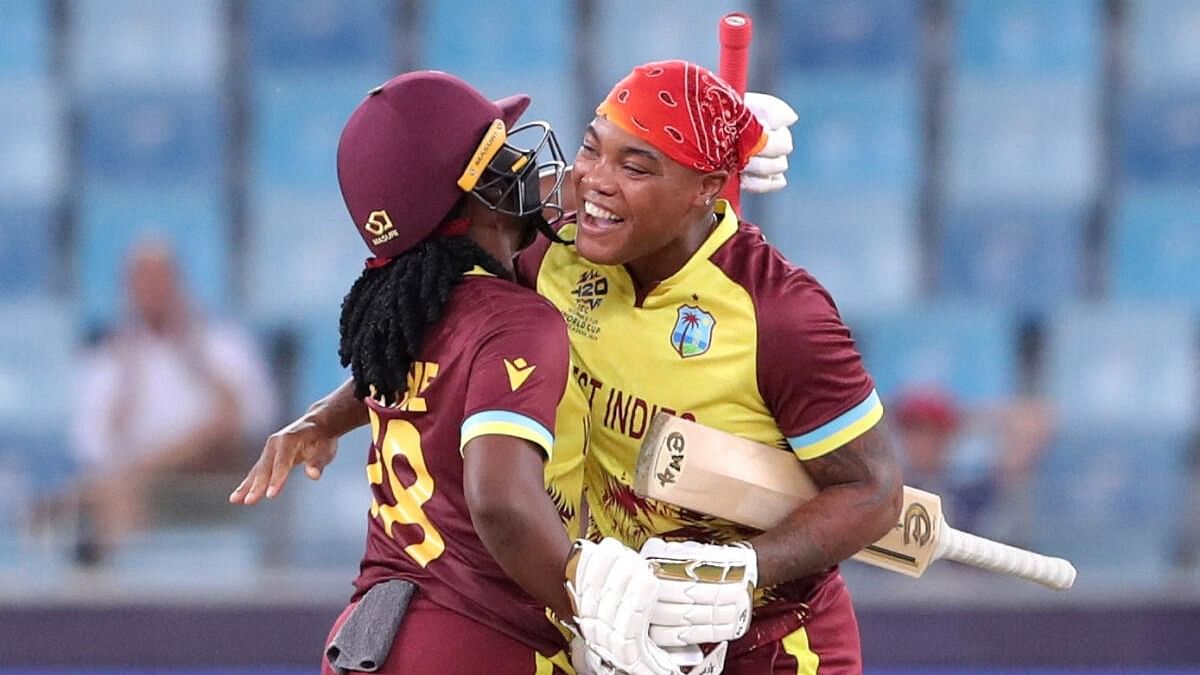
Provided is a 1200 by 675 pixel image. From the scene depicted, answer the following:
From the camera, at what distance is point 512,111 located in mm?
2697

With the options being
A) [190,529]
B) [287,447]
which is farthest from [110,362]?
[287,447]

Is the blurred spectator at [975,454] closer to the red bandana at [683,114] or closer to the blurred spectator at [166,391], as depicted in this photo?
the blurred spectator at [166,391]

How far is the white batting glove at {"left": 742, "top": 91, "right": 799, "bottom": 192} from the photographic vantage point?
299 centimetres

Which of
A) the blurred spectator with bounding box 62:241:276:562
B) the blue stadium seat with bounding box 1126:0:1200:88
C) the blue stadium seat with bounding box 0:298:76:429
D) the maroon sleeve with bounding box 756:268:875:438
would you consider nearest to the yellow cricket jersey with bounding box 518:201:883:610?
the maroon sleeve with bounding box 756:268:875:438

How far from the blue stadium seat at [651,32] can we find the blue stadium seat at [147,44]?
1235 millimetres

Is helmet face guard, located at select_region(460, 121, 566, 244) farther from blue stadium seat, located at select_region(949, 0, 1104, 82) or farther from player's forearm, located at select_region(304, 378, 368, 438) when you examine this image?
blue stadium seat, located at select_region(949, 0, 1104, 82)

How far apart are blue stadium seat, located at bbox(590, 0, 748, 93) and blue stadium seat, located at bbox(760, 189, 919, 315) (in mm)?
535

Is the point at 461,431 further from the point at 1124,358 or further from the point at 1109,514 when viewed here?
the point at 1124,358

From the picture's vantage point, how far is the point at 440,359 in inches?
98.1

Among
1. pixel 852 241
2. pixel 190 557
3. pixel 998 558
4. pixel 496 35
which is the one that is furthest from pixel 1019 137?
pixel 998 558

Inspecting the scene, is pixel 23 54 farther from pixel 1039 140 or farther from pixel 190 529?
pixel 1039 140

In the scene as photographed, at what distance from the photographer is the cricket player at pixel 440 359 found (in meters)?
2.45

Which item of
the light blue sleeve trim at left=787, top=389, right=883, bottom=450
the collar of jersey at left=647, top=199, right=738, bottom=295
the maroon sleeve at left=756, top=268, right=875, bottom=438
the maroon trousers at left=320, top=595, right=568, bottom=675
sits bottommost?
the maroon trousers at left=320, top=595, right=568, bottom=675

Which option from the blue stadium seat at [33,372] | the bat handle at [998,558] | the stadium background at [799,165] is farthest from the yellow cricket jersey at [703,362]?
the blue stadium seat at [33,372]
